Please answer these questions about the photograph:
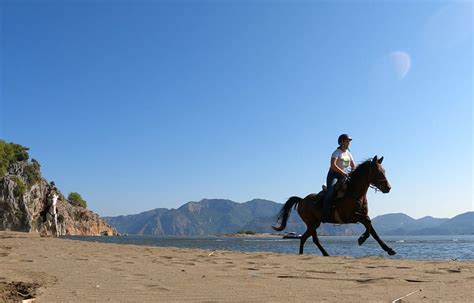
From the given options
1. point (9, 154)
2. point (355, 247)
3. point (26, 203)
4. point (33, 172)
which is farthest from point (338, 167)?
point (33, 172)

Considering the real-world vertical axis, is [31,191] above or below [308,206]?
above

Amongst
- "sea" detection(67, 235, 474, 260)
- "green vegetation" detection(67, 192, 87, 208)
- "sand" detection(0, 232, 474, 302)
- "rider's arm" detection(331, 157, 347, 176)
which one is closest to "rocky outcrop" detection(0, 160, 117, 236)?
"green vegetation" detection(67, 192, 87, 208)

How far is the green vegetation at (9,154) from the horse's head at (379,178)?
331ft

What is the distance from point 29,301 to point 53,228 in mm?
82618

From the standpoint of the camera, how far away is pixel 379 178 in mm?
11609

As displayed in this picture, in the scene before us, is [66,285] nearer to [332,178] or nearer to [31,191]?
[332,178]

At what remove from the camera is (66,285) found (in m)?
4.95

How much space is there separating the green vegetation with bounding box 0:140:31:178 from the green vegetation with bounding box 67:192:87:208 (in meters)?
62.9

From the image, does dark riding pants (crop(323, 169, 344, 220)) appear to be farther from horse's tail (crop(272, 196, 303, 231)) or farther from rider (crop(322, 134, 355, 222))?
horse's tail (crop(272, 196, 303, 231))

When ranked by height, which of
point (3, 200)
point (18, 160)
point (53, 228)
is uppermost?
point (18, 160)

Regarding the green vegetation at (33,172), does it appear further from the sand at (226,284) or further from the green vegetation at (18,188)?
the sand at (226,284)

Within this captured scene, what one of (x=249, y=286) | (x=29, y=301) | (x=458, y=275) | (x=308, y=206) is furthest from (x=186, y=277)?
(x=308, y=206)

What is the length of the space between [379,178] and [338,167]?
4.24ft

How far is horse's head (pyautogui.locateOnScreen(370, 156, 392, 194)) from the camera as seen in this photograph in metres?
11.6
